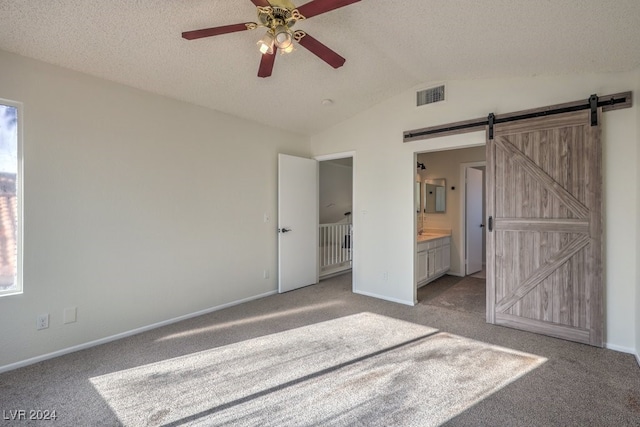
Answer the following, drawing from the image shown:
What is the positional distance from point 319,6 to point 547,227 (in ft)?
9.72

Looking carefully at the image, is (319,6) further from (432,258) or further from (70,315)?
(432,258)

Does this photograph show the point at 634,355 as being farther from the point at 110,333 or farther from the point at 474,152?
the point at 110,333

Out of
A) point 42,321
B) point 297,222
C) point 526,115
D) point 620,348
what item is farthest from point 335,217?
point 42,321

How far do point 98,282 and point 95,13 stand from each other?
89.8 inches

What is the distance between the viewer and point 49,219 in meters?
2.58

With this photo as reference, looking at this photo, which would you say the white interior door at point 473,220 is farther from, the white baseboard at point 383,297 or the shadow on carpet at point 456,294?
the white baseboard at point 383,297

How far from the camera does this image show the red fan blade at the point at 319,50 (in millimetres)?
2021

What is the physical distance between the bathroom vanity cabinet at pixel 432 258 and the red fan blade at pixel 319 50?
322 cm

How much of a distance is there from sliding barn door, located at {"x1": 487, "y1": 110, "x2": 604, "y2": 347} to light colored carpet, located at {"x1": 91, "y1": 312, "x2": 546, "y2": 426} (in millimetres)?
685

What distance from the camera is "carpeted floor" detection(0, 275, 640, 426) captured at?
1848mm

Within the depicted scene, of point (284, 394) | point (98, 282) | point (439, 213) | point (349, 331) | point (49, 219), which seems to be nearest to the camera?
point (284, 394)

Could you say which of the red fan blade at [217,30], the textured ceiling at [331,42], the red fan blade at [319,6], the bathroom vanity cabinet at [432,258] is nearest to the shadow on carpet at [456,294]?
the bathroom vanity cabinet at [432,258]

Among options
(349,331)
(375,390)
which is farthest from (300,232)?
(375,390)

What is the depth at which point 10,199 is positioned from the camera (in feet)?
8.14
